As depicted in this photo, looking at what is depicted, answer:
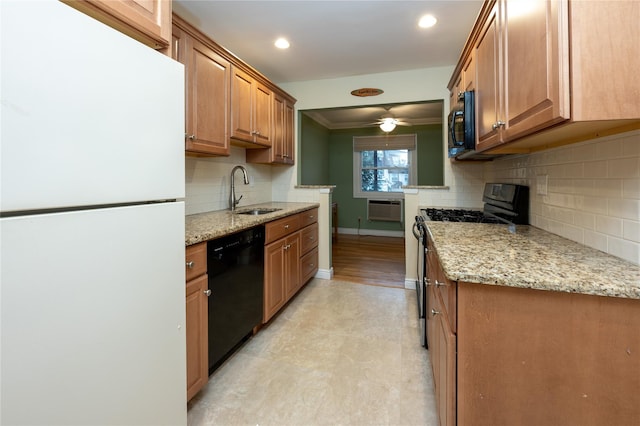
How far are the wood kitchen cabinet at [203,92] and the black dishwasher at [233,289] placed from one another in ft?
2.33

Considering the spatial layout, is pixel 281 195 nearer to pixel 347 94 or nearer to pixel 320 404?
pixel 347 94

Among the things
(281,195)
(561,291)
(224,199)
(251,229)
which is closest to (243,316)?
(251,229)

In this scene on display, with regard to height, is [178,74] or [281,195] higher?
[178,74]

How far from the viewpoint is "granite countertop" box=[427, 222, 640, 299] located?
0.83 meters

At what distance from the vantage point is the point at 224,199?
2885 mm

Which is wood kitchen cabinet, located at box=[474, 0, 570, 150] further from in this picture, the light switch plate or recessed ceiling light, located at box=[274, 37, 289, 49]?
recessed ceiling light, located at box=[274, 37, 289, 49]

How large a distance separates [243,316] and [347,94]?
106 inches

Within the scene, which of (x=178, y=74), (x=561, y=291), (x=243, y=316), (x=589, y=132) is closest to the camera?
(x=561, y=291)

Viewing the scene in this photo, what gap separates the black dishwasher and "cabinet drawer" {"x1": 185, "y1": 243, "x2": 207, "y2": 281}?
0.05 meters

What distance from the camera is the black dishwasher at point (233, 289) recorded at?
1675 mm

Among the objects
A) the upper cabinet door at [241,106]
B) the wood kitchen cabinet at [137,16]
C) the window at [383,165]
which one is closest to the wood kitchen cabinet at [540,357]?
the wood kitchen cabinet at [137,16]

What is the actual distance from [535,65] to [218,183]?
8.04 feet

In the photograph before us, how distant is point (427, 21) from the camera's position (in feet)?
7.57

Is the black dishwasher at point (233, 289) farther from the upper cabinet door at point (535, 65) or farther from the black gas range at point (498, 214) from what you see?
the upper cabinet door at point (535, 65)
